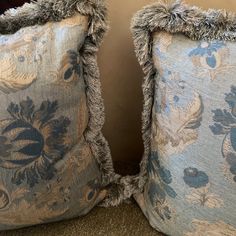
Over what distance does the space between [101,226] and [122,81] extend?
12.4 inches

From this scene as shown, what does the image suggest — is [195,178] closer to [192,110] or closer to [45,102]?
[192,110]

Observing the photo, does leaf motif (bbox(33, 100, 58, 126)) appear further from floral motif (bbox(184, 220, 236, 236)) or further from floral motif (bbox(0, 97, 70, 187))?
floral motif (bbox(184, 220, 236, 236))

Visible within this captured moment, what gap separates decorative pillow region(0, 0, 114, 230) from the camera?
0.58 metres

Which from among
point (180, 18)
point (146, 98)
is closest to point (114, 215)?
point (146, 98)

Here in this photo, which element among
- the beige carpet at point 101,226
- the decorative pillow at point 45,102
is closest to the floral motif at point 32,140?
the decorative pillow at point 45,102

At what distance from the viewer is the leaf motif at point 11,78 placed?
0.57 m

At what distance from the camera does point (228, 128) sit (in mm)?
572

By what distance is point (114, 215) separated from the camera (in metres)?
0.75

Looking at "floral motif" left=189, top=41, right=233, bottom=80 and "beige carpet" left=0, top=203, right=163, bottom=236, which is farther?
"beige carpet" left=0, top=203, right=163, bottom=236

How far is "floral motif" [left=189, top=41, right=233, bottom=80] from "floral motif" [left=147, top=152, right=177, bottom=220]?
192 millimetres

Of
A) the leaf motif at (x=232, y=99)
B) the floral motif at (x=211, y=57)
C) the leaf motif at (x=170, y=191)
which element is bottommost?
the leaf motif at (x=170, y=191)

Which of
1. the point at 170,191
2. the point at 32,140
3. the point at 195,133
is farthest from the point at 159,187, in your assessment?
the point at 32,140

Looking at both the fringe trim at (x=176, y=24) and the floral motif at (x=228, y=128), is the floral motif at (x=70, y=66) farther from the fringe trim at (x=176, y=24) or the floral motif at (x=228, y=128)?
the floral motif at (x=228, y=128)

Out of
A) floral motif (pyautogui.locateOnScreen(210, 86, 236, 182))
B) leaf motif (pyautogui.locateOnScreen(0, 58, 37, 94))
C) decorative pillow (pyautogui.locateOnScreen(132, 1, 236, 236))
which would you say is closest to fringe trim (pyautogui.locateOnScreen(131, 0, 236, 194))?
decorative pillow (pyautogui.locateOnScreen(132, 1, 236, 236))
